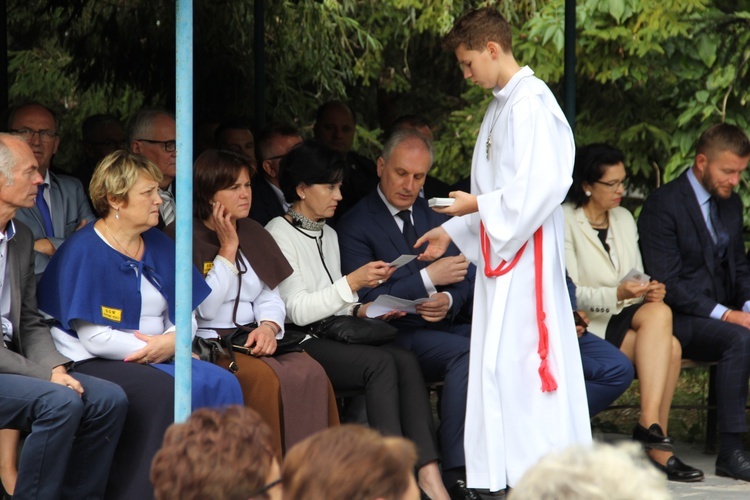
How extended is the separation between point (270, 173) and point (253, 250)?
3.94 feet

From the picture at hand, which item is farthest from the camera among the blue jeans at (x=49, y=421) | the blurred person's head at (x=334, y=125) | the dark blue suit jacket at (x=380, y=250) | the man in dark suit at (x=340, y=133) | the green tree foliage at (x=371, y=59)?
the green tree foliage at (x=371, y=59)

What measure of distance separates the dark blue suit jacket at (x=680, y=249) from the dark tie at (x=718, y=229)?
37 millimetres

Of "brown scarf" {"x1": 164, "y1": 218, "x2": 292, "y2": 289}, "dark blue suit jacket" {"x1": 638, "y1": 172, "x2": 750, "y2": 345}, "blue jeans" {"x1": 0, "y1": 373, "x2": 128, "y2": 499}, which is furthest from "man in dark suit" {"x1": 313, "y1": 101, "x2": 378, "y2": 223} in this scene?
"blue jeans" {"x1": 0, "y1": 373, "x2": 128, "y2": 499}

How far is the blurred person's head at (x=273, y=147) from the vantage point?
19.6ft

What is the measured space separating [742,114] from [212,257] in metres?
5.07

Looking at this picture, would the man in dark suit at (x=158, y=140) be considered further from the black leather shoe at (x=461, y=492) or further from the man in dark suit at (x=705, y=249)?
the man in dark suit at (x=705, y=249)

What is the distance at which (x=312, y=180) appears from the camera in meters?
→ 5.11

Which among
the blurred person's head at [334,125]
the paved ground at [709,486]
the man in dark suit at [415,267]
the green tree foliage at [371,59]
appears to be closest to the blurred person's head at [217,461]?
the man in dark suit at [415,267]

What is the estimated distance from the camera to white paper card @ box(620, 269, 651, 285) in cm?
553

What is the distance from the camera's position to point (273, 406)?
14.9ft

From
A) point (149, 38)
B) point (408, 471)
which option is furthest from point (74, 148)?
point (408, 471)

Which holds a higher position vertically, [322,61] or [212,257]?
[322,61]

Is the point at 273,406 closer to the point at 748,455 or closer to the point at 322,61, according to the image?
the point at 748,455

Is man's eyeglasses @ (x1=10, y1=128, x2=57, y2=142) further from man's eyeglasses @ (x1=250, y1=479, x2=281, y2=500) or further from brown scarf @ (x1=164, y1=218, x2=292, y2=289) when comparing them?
man's eyeglasses @ (x1=250, y1=479, x2=281, y2=500)
